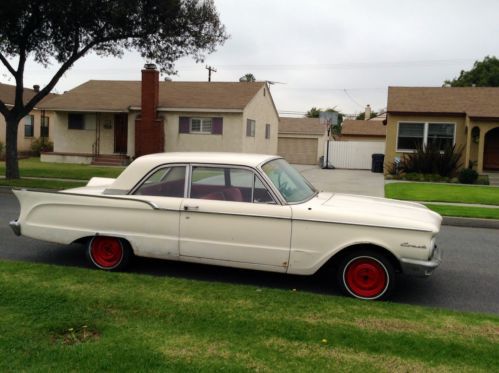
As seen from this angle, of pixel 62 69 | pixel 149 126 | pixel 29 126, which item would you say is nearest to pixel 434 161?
pixel 149 126

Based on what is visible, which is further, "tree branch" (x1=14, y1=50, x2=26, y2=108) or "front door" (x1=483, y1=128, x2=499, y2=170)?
"front door" (x1=483, y1=128, x2=499, y2=170)

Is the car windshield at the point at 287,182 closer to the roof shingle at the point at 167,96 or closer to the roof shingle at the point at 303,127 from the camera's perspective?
the roof shingle at the point at 167,96

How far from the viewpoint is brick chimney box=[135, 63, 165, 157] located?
27.0 metres

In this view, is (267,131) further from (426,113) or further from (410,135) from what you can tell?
(426,113)

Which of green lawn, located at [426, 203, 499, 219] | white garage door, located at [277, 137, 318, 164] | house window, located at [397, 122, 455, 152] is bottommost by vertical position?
green lawn, located at [426, 203, 499, 219]

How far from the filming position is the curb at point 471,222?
11.0 meters

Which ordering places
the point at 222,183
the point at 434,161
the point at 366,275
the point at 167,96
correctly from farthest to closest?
the point at 167,96 < the point at 434,161 < the point at 222,183 < the point at 366,275

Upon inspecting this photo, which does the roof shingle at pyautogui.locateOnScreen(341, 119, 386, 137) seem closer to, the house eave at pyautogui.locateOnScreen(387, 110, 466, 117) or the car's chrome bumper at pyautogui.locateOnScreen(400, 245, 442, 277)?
the house eave at pyautogui.locateOnScreen(387, 110, 466, 117)

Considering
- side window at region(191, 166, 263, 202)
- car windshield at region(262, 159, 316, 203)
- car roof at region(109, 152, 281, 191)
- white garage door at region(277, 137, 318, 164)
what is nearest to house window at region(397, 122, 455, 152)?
white garage door at region(277, 137, 318, 164)

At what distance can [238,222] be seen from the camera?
564cm

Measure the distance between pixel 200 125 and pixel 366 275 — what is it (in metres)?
22.7

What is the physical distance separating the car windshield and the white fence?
90.8 ft

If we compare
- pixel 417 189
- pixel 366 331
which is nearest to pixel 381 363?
pixel 366 331

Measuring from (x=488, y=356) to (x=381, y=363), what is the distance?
0.85 m
